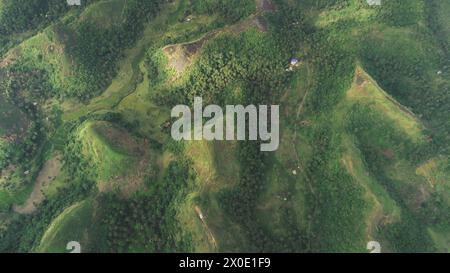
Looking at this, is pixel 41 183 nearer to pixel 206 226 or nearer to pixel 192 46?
pixel 206 226

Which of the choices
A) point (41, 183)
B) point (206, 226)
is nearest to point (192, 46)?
point (206, 226)

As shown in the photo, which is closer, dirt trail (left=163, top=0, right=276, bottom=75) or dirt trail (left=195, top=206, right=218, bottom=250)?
dirt trail (left=195, top=206, right=218, bottom=250)

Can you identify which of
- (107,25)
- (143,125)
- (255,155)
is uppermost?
(107,25)

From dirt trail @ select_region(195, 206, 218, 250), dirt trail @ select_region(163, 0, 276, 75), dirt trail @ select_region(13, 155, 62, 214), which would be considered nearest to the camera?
dirt trail @ select_region(195, 206, 218, 250)

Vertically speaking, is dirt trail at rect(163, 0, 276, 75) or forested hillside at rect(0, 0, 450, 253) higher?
dirt trail at rect(163, 0, 276, 75)

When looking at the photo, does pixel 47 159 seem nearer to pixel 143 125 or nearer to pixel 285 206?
pixel 143 125

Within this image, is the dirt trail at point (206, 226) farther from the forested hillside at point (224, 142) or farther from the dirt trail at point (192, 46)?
the dirt trail at point (192, 46)

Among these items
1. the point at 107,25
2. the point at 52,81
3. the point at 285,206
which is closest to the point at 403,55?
the point at 285,206

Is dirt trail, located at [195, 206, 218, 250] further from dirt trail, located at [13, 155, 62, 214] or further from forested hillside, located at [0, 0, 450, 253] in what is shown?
dirt trail, located at [13, 155, 62, 214]

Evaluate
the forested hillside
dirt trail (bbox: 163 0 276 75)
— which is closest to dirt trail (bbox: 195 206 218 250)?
the forested hillside
